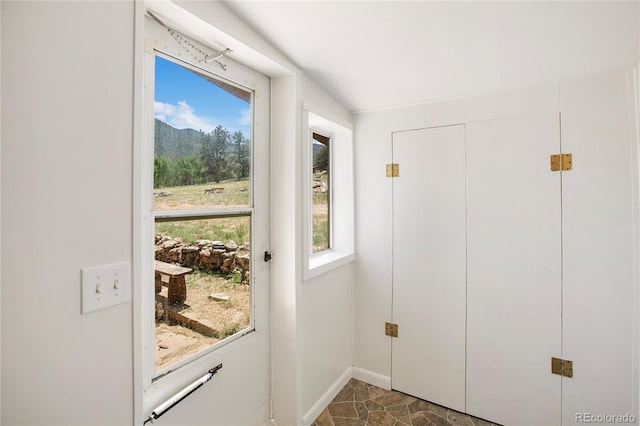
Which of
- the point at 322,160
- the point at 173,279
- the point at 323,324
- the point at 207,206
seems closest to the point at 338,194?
the point at 322,160

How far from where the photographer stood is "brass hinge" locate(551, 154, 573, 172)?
1.66 meters

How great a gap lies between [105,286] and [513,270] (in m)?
2.04

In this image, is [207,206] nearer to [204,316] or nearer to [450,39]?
[204,316]

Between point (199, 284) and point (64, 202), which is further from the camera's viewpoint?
point (199, 284)

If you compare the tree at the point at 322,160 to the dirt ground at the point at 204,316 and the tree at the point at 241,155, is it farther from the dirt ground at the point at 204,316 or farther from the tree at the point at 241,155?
the dirt ground at the point at 204,316

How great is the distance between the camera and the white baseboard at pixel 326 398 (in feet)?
6.11

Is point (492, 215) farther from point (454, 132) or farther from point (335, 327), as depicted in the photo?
point (335, 327)

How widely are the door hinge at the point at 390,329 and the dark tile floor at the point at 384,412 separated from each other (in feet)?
1.35

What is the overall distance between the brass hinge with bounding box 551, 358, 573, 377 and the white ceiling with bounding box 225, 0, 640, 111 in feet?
5.20

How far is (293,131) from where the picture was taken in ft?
5.55

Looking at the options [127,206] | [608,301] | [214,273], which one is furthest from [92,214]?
[608,301]

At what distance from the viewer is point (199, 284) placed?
1370 millimetres

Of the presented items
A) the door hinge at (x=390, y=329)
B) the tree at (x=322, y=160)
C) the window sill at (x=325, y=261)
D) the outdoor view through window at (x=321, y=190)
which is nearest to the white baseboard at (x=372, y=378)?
the door hinge at (x=390, y=329)

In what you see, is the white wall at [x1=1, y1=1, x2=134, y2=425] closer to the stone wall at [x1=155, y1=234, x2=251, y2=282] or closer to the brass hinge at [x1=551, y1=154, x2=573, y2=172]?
the stone wall at [x1=155, y1=234, x2=251, y2=282]
